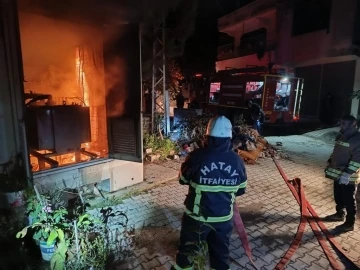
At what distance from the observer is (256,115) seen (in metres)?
11.9

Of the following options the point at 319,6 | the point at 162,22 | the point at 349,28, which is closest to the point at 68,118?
the point at 162,22

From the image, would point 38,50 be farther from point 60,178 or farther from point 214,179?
point 214,179

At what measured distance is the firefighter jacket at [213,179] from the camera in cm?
263

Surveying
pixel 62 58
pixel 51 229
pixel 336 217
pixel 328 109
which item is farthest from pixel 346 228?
pixel 328 109

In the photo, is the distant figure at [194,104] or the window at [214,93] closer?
the window at [214,93]

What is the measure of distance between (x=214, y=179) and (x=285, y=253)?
6.37ft

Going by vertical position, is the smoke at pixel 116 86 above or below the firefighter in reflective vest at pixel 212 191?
above

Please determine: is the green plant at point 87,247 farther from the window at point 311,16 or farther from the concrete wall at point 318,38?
the window at point 311,16

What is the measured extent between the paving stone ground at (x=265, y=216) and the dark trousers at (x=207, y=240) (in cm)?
64

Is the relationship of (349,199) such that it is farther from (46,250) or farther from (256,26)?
(256,26)

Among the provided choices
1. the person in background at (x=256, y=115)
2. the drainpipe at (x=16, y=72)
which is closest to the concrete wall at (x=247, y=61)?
the person in background at (x=256, y=115)

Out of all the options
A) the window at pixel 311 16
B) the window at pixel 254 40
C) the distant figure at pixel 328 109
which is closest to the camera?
the window at pixel 311 16

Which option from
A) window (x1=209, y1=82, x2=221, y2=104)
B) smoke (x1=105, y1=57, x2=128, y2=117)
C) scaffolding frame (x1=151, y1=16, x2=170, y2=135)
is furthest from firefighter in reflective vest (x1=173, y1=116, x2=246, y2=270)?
window (x1=209, y1=82, x2=221, y2=104)

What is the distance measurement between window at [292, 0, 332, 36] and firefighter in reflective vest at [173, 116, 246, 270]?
15490 millimetres
